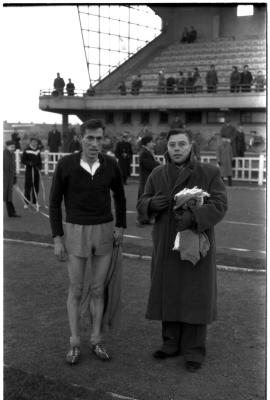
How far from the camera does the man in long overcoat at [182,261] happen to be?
4305mm

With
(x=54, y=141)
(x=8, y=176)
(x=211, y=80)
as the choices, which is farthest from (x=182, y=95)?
(x=8, y=176)

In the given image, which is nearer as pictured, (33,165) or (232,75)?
(33,165)

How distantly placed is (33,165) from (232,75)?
16.5 metres

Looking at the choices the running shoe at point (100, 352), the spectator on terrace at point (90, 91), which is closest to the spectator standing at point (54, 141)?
the spectator on terrace at point (90, 91)

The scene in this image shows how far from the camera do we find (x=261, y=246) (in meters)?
9.02

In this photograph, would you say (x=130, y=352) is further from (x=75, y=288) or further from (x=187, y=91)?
(x=187, y=91)

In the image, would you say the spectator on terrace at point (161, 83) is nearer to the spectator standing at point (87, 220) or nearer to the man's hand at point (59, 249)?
the spectator standing at point (87, 220)

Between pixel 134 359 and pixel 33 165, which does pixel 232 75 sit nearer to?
pixel 33 165

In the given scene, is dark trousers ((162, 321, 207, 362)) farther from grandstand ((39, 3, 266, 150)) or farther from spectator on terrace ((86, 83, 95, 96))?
spectator on terrace ((86, 83, 95, 96))

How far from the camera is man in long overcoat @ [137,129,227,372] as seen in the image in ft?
14.1

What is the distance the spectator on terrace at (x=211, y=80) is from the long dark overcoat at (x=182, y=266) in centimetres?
2469

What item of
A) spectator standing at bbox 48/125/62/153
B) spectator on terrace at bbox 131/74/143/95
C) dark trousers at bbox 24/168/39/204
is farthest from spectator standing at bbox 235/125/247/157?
spectator on terrace at bbox 131/74/143/95

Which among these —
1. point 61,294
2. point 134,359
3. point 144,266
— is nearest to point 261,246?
point 144,266

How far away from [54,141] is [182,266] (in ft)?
70.4
